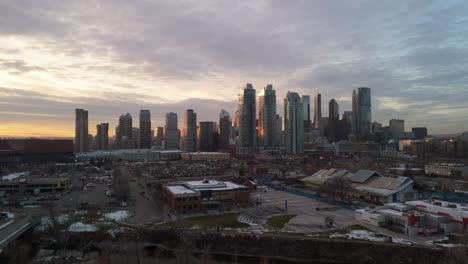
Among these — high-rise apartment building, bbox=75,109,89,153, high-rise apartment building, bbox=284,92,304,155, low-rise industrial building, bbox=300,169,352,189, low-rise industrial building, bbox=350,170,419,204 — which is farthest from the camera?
high-rise apartment building, bbox=75,109,89,153

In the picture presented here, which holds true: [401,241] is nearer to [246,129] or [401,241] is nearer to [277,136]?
[246,129]

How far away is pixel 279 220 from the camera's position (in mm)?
16281

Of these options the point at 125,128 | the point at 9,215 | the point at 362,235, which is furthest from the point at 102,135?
the point at 362,235

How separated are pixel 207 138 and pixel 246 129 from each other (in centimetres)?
1398

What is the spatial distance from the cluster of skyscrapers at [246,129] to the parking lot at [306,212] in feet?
163

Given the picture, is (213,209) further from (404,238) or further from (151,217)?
(404,238)

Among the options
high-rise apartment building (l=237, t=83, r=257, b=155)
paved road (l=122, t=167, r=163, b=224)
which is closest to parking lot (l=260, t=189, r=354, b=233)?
paved road (l=122, t=167, r=163, b=224)

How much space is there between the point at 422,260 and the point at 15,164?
4905cm

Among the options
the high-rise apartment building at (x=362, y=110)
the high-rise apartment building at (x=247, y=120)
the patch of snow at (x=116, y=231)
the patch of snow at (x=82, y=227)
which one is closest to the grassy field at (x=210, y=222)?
the patch of snow at (x=116, y=231)

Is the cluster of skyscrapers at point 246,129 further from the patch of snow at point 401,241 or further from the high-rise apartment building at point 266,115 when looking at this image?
the patch of snow at point 401,241

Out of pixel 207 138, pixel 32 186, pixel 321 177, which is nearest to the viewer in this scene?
pixel 32 186

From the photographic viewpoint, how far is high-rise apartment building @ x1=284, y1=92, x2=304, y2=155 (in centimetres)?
7100

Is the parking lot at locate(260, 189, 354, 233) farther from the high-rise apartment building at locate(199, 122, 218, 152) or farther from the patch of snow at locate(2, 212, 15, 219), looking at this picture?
the high-rise apartment building at locate(199, 122, 218, 152)

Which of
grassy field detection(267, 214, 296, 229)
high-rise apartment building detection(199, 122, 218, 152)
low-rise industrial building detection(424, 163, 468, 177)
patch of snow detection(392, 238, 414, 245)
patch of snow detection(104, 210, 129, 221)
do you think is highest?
high-rise apartment building detection(199, 122, 218, 152)
